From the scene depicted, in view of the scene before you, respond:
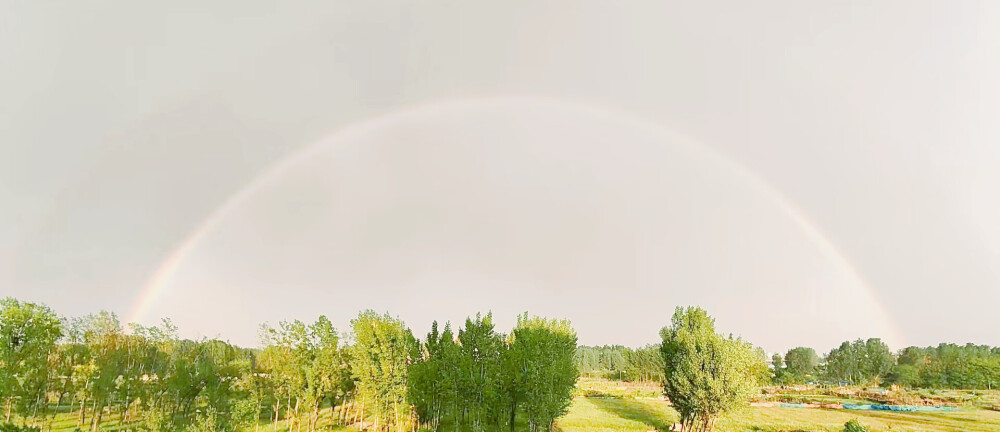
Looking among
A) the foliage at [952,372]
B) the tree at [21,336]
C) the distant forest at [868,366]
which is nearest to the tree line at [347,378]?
the tree at [21,336]

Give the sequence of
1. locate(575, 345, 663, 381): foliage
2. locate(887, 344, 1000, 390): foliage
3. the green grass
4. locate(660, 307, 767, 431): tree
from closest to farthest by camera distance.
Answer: locate(660, 307, 767, 431): tree < the green grass < locate(887, 344, 1000, 390): foliage < locate(575, 345, 663, 381): foliage

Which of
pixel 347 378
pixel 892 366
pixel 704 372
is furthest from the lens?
pixel 892 366

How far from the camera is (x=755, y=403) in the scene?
85.1m

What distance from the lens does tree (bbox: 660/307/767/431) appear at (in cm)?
4638

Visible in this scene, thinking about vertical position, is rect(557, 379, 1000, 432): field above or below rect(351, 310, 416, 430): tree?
below

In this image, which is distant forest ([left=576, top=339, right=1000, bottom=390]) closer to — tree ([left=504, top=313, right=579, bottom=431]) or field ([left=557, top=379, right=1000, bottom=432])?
field ([left=557, top=379, right=1000, bottom=432])

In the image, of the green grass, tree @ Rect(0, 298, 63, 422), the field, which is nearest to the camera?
tree @ Rect(0, 298, 63, 422)

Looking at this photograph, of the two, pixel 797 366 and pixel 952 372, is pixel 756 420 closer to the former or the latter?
pixel 952 372

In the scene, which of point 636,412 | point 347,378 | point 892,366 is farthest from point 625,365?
point 347,378

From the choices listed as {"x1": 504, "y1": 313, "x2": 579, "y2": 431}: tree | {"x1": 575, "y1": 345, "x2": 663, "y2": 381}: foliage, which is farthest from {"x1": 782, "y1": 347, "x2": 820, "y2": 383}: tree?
{"x1": 504, "y1": 313, "x2": 579, "y2": 431}: tree

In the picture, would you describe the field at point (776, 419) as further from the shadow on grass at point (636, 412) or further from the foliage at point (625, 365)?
the foliage at point (625, 365)

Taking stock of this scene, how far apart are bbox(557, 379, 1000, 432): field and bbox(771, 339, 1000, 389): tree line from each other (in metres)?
52.9

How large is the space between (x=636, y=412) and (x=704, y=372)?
2538 cm

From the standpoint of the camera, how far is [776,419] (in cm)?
6034
